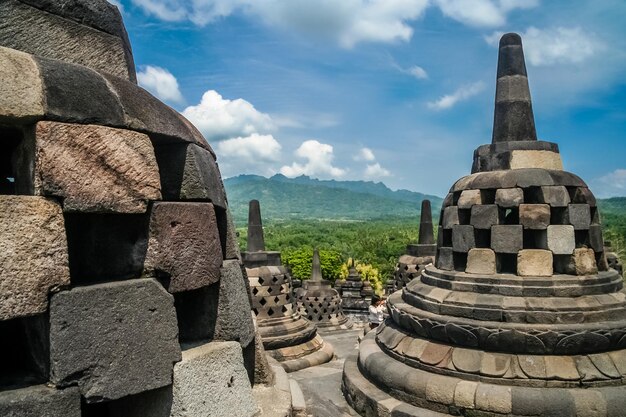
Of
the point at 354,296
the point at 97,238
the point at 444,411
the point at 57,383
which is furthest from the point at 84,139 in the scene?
the point at 354,296

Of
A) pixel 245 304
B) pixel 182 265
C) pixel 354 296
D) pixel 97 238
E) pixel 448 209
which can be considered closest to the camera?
pixel 97 238

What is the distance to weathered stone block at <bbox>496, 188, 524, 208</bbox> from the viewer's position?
4.76m

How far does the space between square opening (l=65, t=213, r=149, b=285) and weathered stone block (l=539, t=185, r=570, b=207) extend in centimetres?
421

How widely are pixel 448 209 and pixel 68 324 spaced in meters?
4.55

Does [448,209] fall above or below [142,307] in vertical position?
above

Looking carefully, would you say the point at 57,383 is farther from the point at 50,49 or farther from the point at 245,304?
the point at 50,49

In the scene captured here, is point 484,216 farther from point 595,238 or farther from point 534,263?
point 595,238

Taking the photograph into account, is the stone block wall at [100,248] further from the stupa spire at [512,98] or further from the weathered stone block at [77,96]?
the stupa spire at [512,98]

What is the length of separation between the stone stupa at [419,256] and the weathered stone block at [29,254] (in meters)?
7.60

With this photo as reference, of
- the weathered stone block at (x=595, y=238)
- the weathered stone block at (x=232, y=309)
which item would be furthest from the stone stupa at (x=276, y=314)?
the weathered stone block at (x=232, y=309)

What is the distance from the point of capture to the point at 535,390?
3.96 m

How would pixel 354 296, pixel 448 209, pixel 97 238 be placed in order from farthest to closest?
pixel 354 296 → pixel 448 209 → pixel 97 238

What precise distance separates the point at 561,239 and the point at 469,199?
0.96 metres

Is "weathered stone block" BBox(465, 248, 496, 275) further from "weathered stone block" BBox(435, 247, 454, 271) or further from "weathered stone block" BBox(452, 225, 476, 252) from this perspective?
"weathered stone block" BBox(435, 247, 454, 271)
